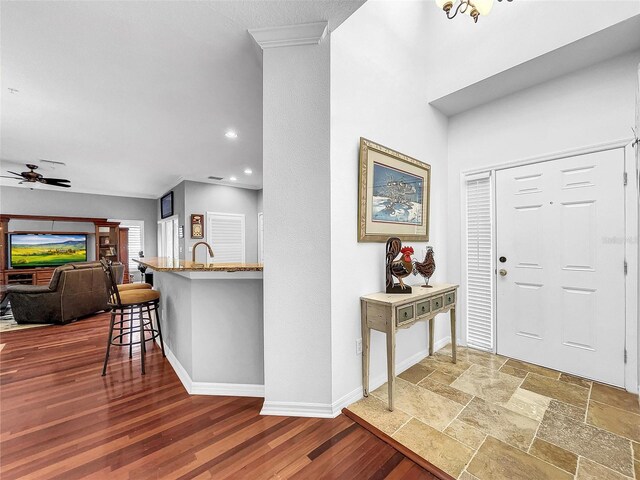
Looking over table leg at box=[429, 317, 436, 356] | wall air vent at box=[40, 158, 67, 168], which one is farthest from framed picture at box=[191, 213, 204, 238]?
table leg at box=[429, 317, 436, 356]

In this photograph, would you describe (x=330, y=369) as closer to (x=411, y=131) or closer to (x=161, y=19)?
(x=411, y=131)

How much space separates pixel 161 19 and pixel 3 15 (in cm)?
96

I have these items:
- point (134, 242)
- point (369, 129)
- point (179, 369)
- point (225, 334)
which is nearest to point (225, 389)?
point (225, 334)

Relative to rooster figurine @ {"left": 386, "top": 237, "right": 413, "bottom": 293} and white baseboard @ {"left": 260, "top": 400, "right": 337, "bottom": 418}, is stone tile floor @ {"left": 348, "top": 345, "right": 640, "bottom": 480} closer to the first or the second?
white baseboard @ {"left": 260, "top": 400, "right": 337, "bottom": 418}

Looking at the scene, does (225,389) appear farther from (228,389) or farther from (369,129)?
(369,129)

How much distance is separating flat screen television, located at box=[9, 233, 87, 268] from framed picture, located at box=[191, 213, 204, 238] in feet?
10.9

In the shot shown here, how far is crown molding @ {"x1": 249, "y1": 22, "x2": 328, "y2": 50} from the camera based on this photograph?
183 centimetres

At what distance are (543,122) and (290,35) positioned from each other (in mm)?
2437

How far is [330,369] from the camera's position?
1.89 m

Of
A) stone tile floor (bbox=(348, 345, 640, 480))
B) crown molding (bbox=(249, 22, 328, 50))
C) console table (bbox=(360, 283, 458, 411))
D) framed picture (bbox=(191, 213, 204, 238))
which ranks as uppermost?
crown molding (bbox=(249, 22, 328, 50))

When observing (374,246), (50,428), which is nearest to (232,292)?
(374,246)

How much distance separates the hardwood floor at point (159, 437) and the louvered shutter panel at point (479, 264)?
6.40 feet

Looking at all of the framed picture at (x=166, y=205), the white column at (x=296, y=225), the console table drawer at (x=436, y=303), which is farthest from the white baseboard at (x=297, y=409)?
the framed picture at (x=166, y=205)

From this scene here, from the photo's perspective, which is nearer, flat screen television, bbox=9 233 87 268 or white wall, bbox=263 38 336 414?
white wall, bbox=263 38 336 414
